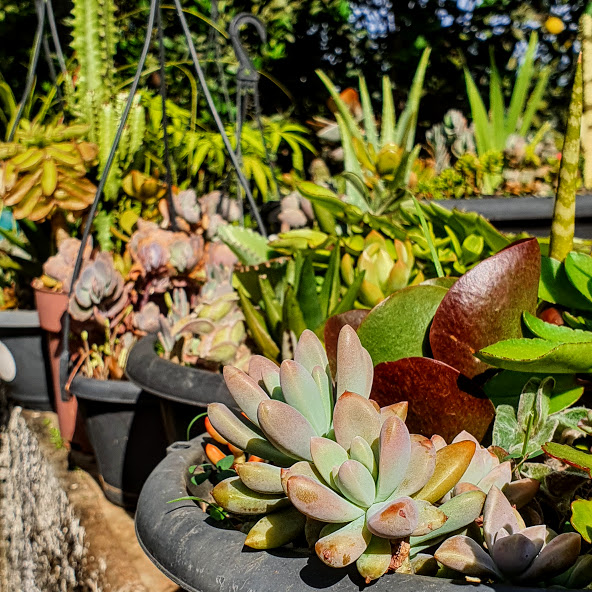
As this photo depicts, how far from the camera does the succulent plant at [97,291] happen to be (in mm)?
1380

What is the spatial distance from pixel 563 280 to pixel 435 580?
1.37 ft

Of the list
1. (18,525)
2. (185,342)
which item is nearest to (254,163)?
(185,342)

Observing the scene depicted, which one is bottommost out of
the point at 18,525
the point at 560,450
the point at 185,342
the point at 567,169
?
the point at 18,525

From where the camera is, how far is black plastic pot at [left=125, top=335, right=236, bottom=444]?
3.35 ft

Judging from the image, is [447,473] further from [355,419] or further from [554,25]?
[554,25]

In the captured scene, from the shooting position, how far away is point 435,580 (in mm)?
491

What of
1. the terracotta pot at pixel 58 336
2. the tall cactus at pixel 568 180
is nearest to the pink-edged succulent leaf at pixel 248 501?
the tall cactus at pixel 568 180

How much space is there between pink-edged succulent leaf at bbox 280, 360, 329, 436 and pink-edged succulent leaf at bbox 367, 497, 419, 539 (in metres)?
0.13

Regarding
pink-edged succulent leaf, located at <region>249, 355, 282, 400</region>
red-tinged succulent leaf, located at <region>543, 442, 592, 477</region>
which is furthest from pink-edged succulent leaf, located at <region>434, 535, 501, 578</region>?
pink-edged succulent leaf, located at <region>249, 355, 282, 400</region>

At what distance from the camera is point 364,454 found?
51 cm

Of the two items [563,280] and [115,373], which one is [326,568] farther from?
[115,373]

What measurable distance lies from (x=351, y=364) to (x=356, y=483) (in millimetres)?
119

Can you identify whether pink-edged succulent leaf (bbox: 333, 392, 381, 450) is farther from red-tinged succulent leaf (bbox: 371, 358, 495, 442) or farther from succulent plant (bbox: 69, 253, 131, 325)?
succulent plant (bbox: 69, 253, 131, 325)

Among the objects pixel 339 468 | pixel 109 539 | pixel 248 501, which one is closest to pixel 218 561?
pixel 248 501
